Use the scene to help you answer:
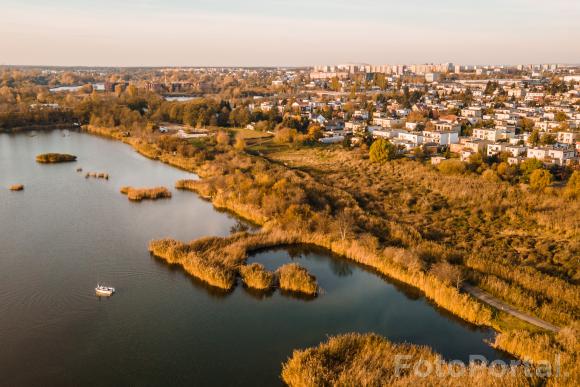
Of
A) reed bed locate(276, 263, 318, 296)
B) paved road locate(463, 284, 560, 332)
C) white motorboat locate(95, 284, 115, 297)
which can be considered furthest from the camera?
reed bed locate(276, 263, 318, 296)

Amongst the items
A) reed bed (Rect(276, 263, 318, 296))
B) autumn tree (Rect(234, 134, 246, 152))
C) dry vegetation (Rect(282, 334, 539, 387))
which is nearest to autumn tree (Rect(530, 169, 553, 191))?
reed bed (Rect(276, 263, 318, 296))

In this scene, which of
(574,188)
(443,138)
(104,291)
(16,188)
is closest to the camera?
(104,291)

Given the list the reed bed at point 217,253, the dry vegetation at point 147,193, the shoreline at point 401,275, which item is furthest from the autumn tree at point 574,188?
the dry vegetation at point 147,193

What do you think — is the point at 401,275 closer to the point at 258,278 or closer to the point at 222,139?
the point at 258,278

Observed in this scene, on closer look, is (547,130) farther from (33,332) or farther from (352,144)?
(33,332)

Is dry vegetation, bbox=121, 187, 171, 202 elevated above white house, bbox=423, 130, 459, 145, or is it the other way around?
white house, bbox=423, 130, 459, 145

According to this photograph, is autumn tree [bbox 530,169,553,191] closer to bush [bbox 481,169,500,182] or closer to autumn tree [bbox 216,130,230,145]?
bush [bbox 481,169,500,182]

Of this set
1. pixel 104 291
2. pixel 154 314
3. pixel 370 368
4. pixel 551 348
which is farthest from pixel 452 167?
pixel 104 291
